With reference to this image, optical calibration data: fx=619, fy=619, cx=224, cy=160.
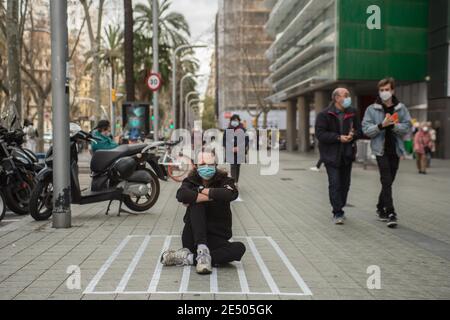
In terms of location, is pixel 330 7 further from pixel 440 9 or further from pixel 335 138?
pixel 335 138

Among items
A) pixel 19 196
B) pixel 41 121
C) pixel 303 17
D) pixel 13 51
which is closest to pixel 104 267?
pixel 19 196

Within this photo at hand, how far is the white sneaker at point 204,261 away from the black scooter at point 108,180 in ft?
13.1

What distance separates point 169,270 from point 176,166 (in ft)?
38.1

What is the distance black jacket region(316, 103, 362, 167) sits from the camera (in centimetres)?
888

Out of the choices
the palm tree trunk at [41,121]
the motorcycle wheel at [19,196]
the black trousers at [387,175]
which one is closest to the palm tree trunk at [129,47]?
the palm tree trunk at [41,121]

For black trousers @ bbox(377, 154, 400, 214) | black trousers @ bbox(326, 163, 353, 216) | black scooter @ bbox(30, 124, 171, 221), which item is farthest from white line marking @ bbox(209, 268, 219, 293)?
black scooter @ bbox(30, 124, 171, 221)

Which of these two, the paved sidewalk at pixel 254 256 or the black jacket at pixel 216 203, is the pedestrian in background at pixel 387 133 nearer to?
the paved sidewalk at pixel 254 256

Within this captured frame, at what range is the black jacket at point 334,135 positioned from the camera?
888cm

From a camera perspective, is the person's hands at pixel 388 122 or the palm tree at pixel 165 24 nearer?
the person's hands at pixel 388 122

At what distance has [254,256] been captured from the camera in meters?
6.52

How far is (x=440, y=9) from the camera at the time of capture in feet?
103

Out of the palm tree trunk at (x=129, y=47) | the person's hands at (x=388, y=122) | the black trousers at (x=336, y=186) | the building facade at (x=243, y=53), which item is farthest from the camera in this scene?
the building facade at (x=243, y=53)

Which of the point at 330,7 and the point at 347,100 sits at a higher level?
the point at 330,7
